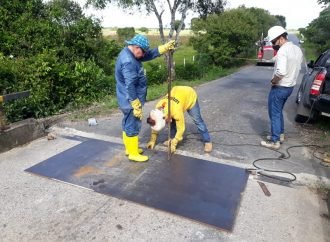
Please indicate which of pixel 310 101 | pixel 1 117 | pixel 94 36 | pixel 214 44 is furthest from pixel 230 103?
pixel 214 44

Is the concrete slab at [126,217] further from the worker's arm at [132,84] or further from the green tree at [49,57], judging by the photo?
the green tree at [49,57]

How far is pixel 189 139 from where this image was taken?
17.9 feet

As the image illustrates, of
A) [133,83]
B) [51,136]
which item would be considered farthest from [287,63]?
[51,136]

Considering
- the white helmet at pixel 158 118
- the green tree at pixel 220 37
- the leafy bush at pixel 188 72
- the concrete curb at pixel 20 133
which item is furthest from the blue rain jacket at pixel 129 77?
the green tree at pixel 220 37

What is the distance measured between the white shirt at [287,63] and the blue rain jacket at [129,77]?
72.3 inches

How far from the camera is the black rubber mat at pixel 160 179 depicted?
3.34 metres

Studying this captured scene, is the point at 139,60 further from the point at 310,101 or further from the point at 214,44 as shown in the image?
the point at 214,44

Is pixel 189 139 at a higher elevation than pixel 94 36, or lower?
lower

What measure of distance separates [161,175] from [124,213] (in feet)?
3.18

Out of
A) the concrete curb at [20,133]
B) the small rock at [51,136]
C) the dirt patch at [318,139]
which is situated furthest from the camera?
the small rock at [51,136]

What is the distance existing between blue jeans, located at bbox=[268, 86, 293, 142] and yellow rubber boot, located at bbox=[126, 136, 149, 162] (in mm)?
2154

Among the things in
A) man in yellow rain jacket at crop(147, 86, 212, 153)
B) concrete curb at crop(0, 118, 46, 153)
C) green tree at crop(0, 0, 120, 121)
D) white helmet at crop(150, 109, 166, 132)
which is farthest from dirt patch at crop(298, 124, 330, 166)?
green tree at crop(0, 0, 120, 121)

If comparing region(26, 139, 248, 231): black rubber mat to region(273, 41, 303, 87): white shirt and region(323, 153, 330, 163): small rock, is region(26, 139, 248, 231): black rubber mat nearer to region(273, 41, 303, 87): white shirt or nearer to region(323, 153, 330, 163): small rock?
region(323, 153, 330, 163): small rock

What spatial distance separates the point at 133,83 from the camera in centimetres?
406
